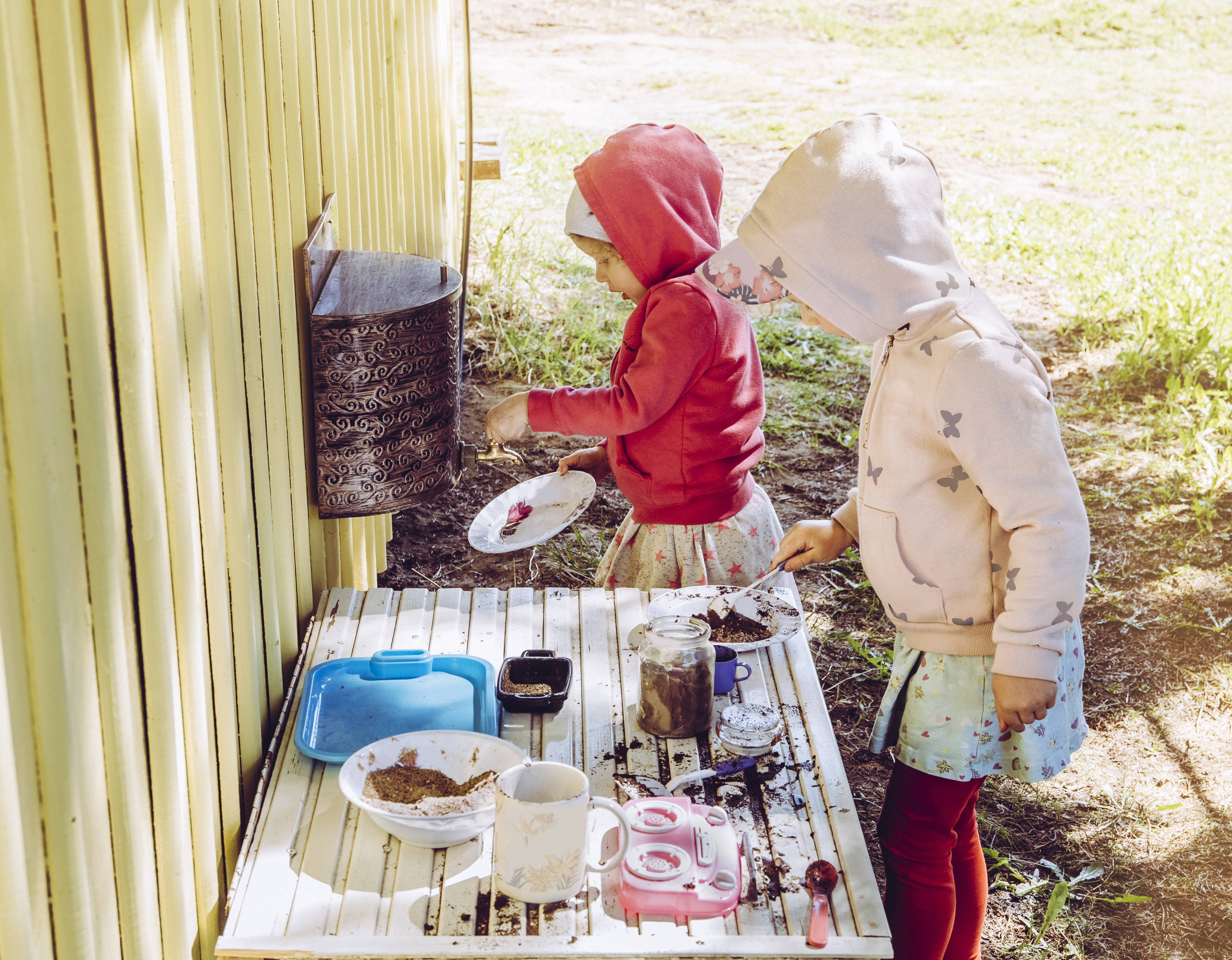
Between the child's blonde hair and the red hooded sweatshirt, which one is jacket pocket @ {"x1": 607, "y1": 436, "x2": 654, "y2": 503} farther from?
the child's blonde hair

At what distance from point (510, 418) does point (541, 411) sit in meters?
0.09

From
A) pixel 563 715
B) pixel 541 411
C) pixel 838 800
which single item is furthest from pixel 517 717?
pixel 541 411

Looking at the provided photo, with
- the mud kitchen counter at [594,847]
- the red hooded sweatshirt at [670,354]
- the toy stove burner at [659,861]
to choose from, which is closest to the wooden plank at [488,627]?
the mud kitchen counter at [594,847]

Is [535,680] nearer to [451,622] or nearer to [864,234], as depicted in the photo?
[451,622]

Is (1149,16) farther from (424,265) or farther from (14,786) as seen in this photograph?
(14,786)

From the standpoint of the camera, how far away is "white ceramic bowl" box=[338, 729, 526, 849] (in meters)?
1.61

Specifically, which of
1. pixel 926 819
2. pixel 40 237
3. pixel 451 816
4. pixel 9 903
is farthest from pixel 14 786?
pixel 926 819

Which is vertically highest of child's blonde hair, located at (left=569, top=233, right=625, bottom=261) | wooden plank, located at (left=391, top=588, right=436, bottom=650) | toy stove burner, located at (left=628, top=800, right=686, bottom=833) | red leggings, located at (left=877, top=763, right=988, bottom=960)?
child's blonde hair, located at (left=569, top=233, right=625, bottom=261)

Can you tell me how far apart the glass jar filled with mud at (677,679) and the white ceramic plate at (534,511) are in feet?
2.15

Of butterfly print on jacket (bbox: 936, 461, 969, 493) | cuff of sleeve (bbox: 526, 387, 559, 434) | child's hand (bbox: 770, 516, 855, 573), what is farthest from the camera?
cuff of sleeve (bbox: 526, 387, 559, 434)

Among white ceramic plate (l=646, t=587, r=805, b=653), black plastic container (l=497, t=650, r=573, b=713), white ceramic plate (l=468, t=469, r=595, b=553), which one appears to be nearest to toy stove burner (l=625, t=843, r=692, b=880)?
black plastic container (l=497, t=650, r=573, b=713)

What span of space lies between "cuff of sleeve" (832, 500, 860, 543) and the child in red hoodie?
451 mm

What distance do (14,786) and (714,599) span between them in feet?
4.70

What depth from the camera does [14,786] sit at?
3.50 feet
